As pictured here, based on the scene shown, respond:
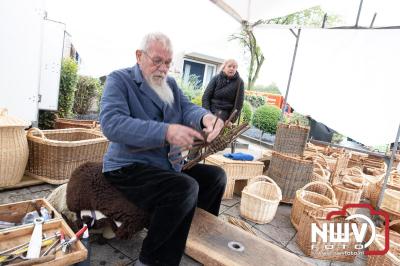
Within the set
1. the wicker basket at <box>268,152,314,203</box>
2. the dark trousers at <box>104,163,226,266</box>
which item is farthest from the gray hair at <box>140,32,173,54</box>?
the wicker basket at <box>268,152,314,203</box>

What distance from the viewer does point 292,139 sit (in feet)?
12.5

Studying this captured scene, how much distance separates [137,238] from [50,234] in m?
0.87

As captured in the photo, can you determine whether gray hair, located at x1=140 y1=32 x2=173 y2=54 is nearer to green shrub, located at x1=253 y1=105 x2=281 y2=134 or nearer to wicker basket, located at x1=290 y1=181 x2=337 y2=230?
wicker basket, located at x1=290 y1=181 x2=337 y2=230

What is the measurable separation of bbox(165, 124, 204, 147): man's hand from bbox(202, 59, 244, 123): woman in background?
2639 mm

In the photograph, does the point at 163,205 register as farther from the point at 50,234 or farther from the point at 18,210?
the point at 18,210

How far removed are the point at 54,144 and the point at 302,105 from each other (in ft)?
13.5

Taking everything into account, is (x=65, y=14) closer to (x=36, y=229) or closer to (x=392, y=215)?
(x=36, y=229)

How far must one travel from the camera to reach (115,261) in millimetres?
1929

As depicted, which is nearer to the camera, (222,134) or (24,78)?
(222,134)

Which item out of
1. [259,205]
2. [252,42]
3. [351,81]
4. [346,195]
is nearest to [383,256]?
[259,205]

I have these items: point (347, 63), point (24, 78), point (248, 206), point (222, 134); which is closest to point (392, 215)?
point (248, 206)

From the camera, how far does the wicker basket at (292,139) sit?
12.4 ft

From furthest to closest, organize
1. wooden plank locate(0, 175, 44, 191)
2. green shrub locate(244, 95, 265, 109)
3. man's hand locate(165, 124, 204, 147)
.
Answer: green shrub locate(244, 95, 265, 109)
wooden plank locate(0, 175, 44, 191)
man's hand locate(165, 124, 204, 147)

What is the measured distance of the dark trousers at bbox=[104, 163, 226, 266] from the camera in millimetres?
1509
